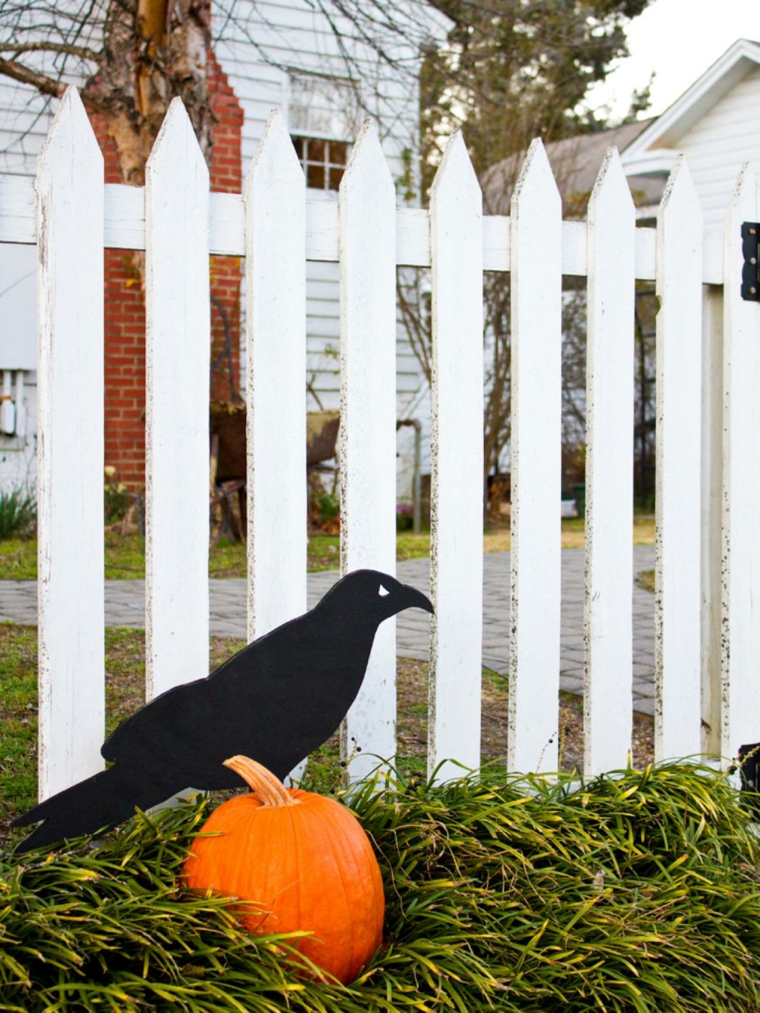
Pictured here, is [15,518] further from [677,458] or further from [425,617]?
[677,458]

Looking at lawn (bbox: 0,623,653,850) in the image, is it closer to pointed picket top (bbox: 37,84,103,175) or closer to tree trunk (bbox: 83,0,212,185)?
pointed picket top (bbox: 37,84,103,175)

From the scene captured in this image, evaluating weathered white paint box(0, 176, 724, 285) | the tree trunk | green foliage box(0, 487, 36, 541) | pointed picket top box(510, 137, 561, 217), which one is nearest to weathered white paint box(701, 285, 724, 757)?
weathered white paint box(0, 176, 724, 285)

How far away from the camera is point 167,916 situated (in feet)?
5.28

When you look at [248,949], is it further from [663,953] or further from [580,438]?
[580,438]

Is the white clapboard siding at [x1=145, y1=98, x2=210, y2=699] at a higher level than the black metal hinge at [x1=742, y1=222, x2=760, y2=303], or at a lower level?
lower

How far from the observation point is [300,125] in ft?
35.9

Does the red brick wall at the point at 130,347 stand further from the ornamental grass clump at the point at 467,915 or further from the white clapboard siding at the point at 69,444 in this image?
the ornamental grass clump at the point at 467,915

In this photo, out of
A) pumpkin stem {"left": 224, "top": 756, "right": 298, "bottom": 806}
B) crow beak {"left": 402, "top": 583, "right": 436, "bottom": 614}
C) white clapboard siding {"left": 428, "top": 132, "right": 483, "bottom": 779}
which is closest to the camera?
pumpkin stem {"left": 224, "top": 756, "right": 298, "bottom": 806}

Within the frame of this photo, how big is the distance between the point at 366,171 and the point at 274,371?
50 cm

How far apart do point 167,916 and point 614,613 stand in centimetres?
139

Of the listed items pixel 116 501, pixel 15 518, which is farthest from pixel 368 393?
pixel 116 501

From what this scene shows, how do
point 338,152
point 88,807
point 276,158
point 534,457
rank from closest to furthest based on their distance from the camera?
point 88,807
point 276,158
point 534,457
point 338,152

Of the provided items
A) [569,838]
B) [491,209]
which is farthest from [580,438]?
[569,838]

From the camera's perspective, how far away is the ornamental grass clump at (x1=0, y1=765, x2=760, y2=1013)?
155 cm
